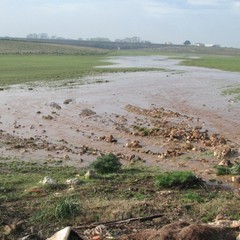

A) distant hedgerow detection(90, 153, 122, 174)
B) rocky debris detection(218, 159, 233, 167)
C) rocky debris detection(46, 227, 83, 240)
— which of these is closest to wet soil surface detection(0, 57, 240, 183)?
rocky debris detection(218, 159, 233, 167)

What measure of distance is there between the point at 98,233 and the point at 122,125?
598 inches

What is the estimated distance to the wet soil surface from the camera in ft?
58.0

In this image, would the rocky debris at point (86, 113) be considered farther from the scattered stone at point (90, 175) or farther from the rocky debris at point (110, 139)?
the scattered stone at point (90, 175)

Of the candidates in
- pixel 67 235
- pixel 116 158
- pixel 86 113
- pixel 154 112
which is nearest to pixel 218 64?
pixel 154 112

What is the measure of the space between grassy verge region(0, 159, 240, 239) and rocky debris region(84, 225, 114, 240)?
78cm

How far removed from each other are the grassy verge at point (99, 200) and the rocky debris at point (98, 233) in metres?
0.78

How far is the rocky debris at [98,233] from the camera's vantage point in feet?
28.6

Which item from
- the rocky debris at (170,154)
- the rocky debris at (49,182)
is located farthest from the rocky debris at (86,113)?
the rocky debris at (49,182)

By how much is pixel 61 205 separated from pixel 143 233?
2273 mm

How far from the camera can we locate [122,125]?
2403 centimetres

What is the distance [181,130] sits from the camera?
2211 centimetres

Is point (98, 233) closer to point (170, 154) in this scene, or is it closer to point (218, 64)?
point (170, 154)

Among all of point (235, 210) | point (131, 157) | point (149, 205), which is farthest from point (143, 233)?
point (131, 157)

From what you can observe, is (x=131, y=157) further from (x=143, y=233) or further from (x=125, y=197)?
(x=143, y=233)
